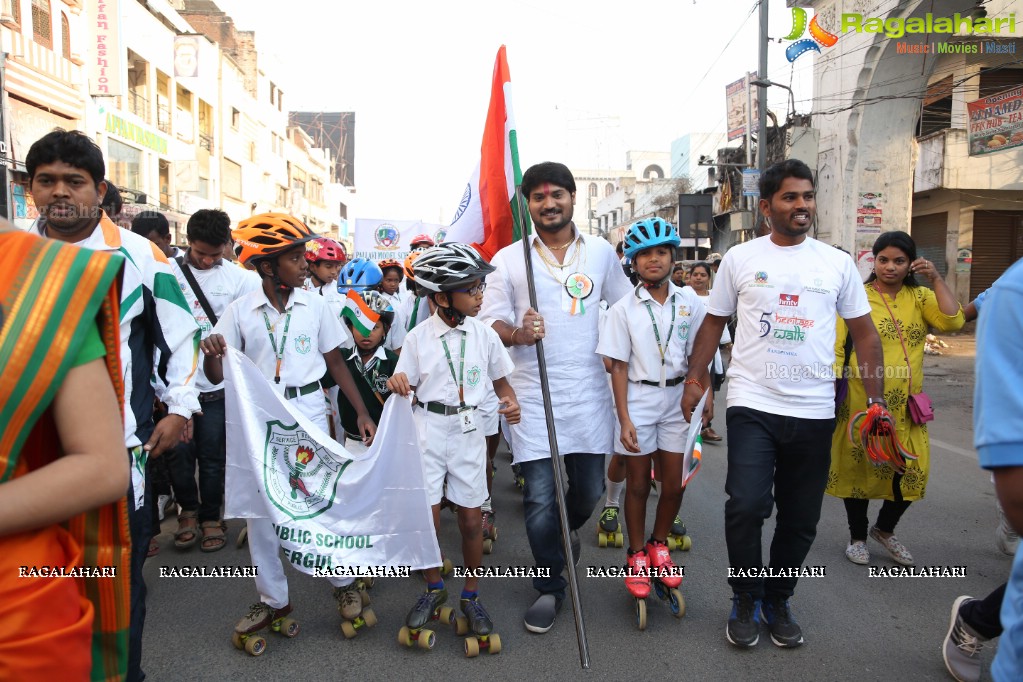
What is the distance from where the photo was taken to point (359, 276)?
6098mm

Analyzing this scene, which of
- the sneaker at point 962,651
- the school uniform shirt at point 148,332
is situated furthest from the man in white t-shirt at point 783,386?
the school uniform shirt at point 148,332

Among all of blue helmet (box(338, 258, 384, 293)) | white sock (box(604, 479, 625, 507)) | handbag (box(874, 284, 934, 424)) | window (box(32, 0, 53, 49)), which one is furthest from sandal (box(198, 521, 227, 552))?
window (box(32, 0, 53, 49))

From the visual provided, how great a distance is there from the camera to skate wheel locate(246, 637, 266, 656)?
3.58 meters

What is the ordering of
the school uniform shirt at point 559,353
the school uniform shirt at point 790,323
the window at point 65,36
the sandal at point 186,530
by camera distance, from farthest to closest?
the window at point 65,36 → the sandal at point 186,530 → the school uniform shirt at point 559,353 → the school uniform shirt at point 790,323

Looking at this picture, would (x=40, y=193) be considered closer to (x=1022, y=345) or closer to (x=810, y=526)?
(x=1022, y=345)

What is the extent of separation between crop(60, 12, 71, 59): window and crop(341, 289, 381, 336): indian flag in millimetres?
17744

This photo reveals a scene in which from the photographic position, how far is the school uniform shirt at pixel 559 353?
3971 millimetres

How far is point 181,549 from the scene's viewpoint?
5027mm

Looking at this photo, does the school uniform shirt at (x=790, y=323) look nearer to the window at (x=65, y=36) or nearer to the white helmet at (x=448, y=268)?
the white helmet at (x=448, y=268)

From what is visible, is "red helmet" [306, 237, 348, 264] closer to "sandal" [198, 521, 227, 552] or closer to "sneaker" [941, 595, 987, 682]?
"sandal" [198, 521, 227, 552]

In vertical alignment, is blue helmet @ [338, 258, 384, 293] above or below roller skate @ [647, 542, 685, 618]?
above

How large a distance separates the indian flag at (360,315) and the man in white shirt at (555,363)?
5.52 feet

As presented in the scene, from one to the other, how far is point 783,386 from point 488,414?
5.18 ft

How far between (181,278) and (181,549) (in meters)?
1.91
